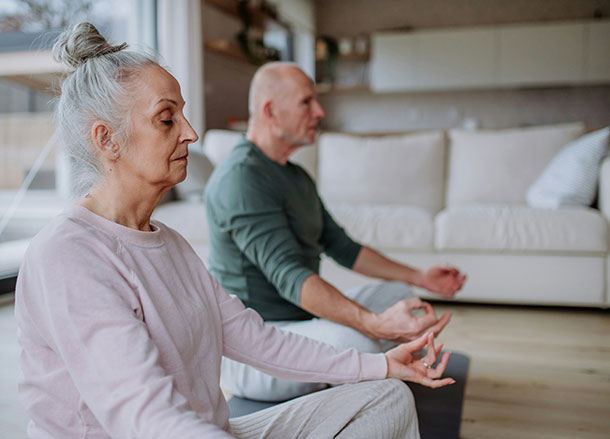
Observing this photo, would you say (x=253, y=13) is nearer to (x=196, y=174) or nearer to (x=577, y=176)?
(x=196, y=174)

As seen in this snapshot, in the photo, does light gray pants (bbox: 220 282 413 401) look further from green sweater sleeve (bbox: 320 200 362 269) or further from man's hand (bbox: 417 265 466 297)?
green sweater sleeve (bbox: 320 200 362 269)

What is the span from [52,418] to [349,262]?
1.33m

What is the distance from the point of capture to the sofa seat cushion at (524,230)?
2.85m

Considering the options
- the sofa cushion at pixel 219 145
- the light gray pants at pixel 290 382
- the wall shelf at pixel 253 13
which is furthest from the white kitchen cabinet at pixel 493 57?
the light gray pants at pixel 290 382

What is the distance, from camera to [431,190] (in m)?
3.73

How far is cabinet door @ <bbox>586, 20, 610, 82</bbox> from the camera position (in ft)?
20.4

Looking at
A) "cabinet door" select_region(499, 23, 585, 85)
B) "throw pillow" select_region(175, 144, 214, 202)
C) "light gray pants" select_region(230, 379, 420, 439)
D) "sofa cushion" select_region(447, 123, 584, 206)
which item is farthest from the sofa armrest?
"cabinet door" select_region(499, 23, 585, 85)

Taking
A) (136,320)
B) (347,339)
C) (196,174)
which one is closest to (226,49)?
(196,174)

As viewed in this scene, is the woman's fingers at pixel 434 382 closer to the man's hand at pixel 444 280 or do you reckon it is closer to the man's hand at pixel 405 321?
the man's hand at pixel 405 321

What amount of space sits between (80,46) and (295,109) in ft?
3.25

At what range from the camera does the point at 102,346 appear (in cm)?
72

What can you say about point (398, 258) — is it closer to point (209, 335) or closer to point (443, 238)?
point (443, 238)

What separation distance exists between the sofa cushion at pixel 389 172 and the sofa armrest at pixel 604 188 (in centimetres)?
93

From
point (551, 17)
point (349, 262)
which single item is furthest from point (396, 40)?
point (349, 262)
